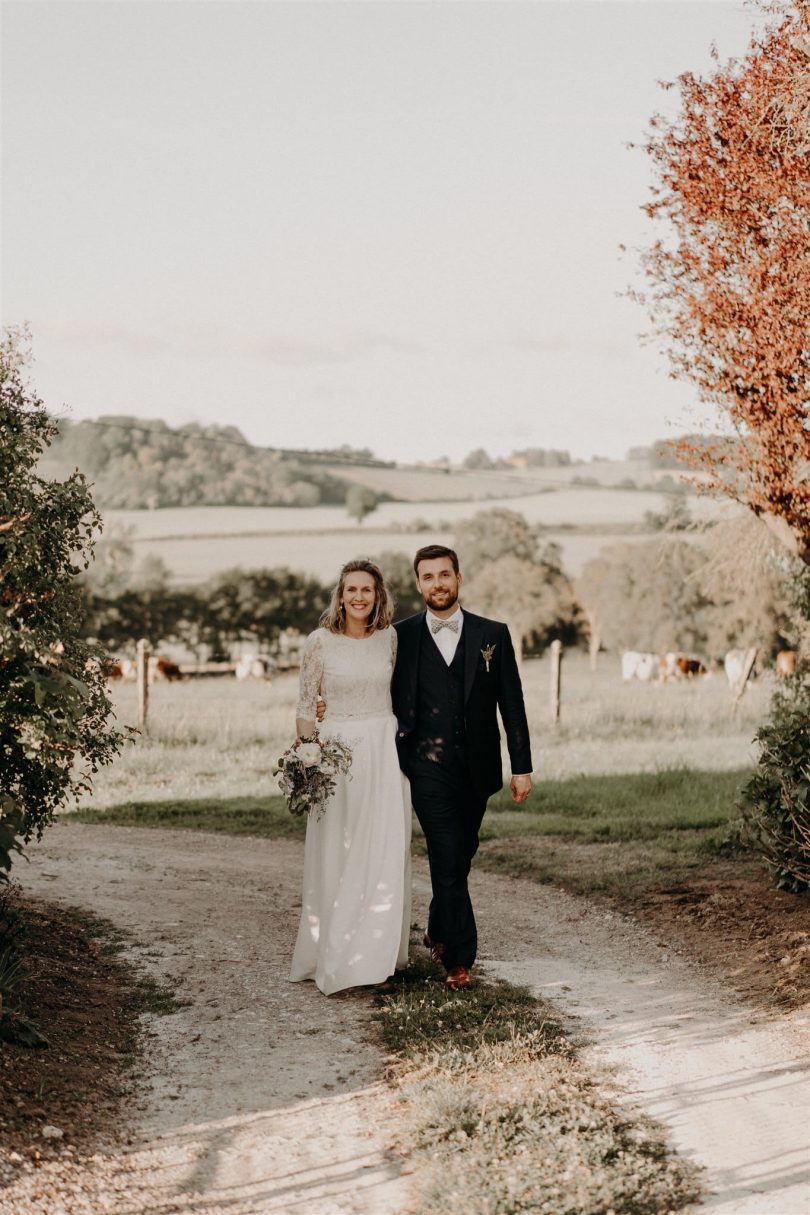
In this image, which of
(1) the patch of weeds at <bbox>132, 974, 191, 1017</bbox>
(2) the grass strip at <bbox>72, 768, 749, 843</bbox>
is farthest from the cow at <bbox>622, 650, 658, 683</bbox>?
(1) the patch of weeds at <bbox>132, 974, 191, 1017</bbox>

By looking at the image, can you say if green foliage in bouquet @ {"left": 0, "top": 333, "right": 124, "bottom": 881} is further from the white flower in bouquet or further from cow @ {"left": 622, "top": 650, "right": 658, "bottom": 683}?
cow @ {"left": 622, "top": 650, "right": 658, "bottom": 683}

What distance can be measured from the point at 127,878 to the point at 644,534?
3015 inches

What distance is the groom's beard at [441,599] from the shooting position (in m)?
6.93

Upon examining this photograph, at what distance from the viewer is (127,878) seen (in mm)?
9984

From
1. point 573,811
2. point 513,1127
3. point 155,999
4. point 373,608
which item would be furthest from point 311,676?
point 573,811

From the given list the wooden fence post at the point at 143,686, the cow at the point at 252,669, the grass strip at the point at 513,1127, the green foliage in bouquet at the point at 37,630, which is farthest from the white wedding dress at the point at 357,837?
the cow at the point at 252,669

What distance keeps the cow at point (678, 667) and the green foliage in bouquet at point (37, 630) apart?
44.4 metres

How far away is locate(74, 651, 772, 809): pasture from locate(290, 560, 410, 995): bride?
8220mm

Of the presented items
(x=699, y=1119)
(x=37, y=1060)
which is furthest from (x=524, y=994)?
(x=37, y=1060)

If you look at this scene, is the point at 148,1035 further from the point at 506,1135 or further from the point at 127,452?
the point at 127,452

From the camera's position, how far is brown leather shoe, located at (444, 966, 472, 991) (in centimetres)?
670

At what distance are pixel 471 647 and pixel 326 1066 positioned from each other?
97.0 inches

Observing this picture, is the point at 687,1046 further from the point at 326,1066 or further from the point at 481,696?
the point at 481,696

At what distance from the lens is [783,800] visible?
814cm
